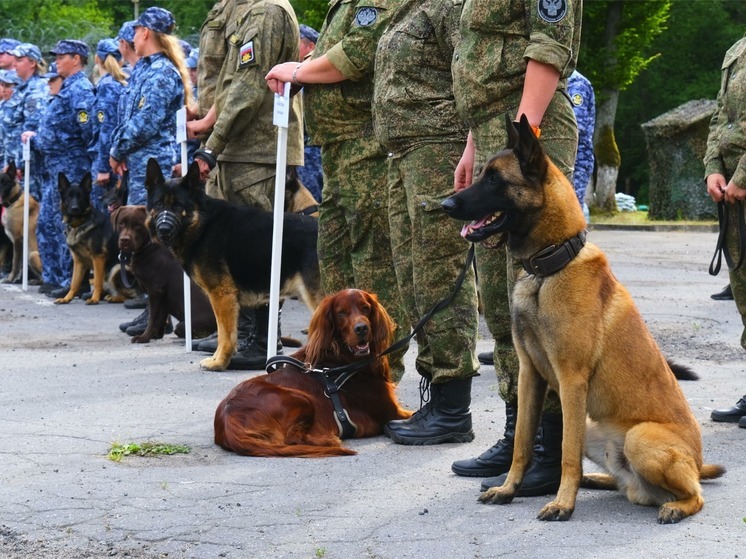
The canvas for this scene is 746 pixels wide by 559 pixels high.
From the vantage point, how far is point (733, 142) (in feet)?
20.2

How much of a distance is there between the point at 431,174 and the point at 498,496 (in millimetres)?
1602

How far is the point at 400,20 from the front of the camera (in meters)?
5.55

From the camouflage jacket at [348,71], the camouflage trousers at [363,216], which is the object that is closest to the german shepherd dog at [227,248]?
the camouflage trousers at [363,216]

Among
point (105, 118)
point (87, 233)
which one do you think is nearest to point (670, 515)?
point (105, 118)

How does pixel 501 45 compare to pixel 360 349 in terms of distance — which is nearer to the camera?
pixel 501 45

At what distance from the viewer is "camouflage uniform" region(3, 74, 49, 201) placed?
47.0 ft

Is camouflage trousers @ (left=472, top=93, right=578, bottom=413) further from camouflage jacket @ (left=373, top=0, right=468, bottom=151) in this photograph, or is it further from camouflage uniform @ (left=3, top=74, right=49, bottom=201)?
camouflage uniform @ (left=3, top=74, right=49, bottom=201)

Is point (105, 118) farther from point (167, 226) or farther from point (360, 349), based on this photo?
point (360, 349)

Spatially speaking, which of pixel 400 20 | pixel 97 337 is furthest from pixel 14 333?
pixel 400 20

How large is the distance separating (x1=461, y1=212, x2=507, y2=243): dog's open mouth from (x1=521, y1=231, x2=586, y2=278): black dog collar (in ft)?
0.59

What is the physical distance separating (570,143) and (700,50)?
39.0 metres

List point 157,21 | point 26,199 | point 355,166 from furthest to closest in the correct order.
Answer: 1. point 26,199
2. point 157,21
3. point 355,166

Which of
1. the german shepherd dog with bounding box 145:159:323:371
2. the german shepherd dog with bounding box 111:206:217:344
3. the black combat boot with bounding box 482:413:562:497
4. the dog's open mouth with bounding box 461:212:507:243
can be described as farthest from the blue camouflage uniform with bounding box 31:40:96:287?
the dog's open mouth with bounding box 461:212:507:243

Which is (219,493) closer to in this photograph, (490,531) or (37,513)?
(37,513)
